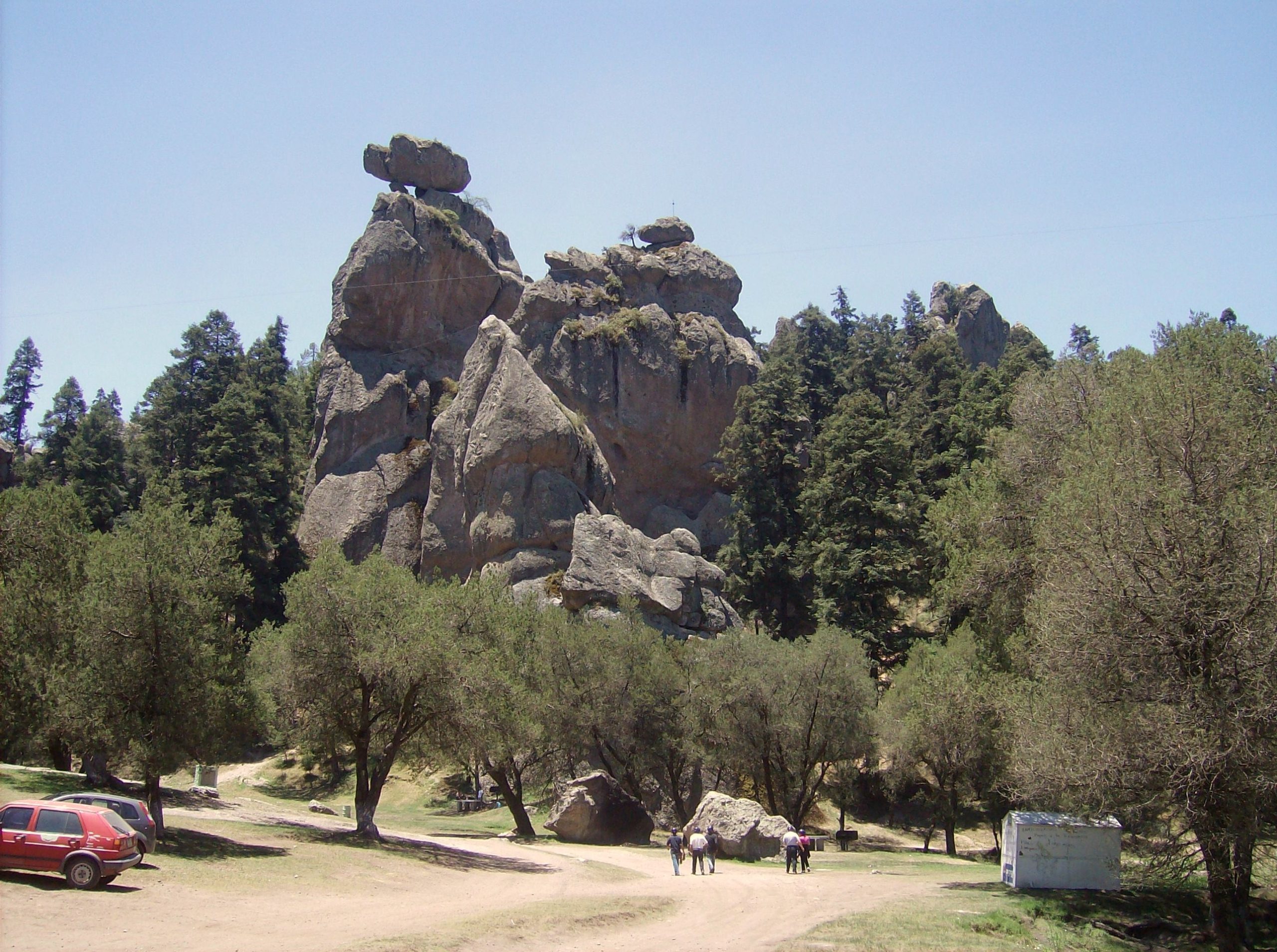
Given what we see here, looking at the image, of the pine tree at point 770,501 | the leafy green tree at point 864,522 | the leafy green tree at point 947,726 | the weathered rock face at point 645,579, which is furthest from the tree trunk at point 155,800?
the pine tree at point 770,501

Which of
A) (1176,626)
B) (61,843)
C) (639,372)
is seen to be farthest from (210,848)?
(639,372)

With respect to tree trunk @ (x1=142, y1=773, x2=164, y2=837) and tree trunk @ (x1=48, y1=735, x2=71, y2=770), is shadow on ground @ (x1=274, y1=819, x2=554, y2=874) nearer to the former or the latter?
tree trunk @ (x1=142, y1=773, x2=164, y2=837)

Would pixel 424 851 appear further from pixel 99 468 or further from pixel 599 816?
pixel 99 468

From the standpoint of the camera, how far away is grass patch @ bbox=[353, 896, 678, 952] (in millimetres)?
17531

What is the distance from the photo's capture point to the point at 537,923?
20.3 metres

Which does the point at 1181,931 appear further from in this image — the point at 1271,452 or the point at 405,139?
the point at 405,139

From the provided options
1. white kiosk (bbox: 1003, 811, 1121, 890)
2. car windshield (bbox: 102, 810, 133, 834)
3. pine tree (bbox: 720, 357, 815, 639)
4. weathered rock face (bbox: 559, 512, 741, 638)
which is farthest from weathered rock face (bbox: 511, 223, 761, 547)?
car windshield (bbox: 102, 810, 133, 834)

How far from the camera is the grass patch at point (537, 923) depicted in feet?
57.5

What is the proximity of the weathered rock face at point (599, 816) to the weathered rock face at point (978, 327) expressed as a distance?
7017 cm

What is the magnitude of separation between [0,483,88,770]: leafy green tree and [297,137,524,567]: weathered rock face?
26.6 m

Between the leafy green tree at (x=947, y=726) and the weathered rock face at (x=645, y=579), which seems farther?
the weathered rock face at (x=645, y=579)

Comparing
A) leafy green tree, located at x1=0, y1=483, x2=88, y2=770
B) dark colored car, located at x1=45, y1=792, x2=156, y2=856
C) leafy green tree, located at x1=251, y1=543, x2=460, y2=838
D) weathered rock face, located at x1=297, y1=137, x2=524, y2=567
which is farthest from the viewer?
weathered rock face, located at x1=297, y1=137, x2=524, y2=567

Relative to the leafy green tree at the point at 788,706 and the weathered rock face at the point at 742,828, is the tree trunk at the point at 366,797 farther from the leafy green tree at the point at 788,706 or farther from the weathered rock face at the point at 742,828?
the leafy green tree at the point at 788,706

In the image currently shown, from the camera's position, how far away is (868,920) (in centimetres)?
2161
